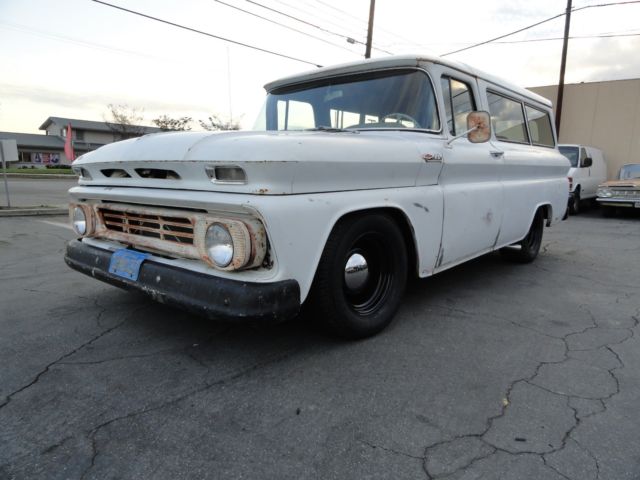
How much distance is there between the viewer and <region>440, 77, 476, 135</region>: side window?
10.9 ft

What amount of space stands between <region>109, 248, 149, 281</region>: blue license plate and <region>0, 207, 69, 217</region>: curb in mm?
7869

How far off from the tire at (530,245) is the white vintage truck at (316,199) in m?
1.17

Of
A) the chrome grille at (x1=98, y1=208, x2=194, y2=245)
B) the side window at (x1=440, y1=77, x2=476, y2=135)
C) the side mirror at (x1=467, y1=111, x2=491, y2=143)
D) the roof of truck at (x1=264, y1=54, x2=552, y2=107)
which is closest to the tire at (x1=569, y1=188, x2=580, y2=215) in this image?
the roof of truck at (x1=264, y1=54, x2=552, y2=107)

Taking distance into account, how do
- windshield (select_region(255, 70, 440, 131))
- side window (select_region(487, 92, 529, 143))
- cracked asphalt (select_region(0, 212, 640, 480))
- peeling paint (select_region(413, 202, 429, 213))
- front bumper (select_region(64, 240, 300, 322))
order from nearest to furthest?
cracked asphalt (select_region(0, 212, 640, 480)) → front bumper (select_region(64, 240, 300, 322)) → peeling paint (select_region(413, 202, 429, 213)) → windshield (select_region(255, 70, 440, 131)) → side window (select_region(487, 92, 529, 143))

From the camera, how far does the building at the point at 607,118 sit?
48.6ft

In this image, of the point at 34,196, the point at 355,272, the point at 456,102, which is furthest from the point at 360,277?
the point at 34,196

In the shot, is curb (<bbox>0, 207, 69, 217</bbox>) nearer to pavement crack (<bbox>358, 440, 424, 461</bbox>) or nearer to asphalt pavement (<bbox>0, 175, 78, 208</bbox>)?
asphalt pavement (<bbox>0, 175, 78, 208</bbox>)

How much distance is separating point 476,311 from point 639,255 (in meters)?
3.97

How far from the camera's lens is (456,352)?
2.69 m

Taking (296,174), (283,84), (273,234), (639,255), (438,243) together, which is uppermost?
(283,84)

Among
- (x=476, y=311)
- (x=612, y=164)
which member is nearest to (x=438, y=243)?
(x=476, y=311)

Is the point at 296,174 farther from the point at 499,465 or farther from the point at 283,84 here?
the point at 283,84

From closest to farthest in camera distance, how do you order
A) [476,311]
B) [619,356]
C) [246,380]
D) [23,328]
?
1. [246,380]
2. [619,356]
3. [23,328]
4. [476,311]

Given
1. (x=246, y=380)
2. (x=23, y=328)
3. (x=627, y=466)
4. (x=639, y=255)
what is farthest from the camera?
(x=639, y=255)
